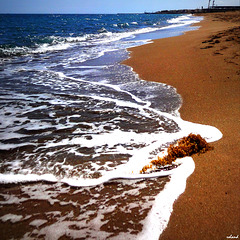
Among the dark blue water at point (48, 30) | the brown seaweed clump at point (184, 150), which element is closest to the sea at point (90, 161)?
the brown seaweed clump at point (184, 150)

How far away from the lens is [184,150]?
2561 mm

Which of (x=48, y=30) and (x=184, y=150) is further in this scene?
(x=48, y=30)

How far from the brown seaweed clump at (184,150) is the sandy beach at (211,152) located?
145 millimetres

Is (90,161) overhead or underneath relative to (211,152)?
underneath

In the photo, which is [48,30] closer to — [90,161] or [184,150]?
[90,161]

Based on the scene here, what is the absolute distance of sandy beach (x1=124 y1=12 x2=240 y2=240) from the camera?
1.63 meters

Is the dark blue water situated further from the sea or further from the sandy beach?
the sandy beach

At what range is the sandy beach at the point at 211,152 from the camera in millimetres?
1626

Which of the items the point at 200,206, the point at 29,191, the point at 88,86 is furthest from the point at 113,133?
the point at 88,86

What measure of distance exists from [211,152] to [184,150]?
0.38 meters

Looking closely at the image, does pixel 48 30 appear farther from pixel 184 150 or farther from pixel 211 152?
pixel 211 152

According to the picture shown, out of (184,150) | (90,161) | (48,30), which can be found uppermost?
(48,30)

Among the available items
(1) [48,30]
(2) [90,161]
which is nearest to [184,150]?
(2) [90,161]

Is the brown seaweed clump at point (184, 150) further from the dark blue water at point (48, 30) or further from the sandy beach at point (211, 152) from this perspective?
the dark blue water at point (48, 30)
